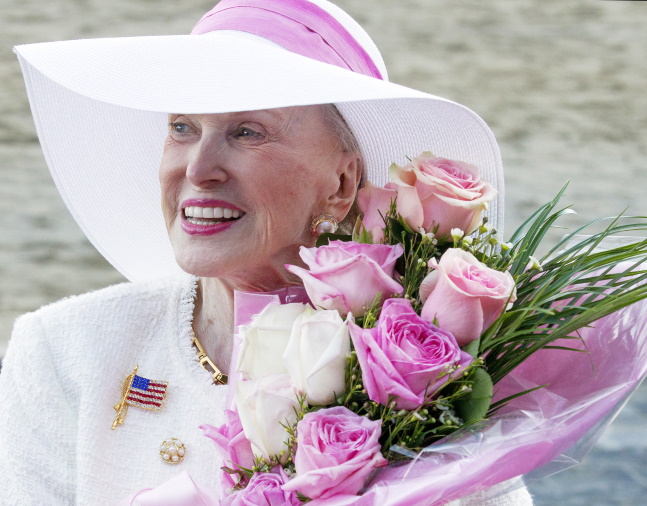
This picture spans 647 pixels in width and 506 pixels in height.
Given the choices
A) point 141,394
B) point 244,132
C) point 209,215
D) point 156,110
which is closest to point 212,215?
point 209,215

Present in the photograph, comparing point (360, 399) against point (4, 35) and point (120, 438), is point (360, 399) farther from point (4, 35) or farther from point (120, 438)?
point (4, 35)

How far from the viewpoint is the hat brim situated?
59.5 inches

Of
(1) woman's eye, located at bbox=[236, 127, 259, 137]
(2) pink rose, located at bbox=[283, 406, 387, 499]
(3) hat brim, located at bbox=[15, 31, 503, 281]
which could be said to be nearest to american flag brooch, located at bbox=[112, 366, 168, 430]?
(3) hat brim, located at bbox=[15, 31, 503, 281]

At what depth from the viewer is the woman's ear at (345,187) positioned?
189 centimetres

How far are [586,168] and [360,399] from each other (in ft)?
18.8

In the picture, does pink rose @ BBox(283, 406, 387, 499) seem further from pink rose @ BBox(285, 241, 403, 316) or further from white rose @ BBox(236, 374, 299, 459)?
pink rose @ BBox(285, 241, 403, 316)

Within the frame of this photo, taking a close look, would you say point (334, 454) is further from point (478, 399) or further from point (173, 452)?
point (173, 452)

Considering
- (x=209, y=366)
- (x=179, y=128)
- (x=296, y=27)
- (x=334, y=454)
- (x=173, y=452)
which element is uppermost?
(x=296, y=27)

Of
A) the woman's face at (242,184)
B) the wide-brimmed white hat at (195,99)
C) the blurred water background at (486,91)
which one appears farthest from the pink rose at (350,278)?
the blurred water background at (486,91)

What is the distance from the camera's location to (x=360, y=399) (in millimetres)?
1354

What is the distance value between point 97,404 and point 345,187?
610mm

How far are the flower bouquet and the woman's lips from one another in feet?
1.03

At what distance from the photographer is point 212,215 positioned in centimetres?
174

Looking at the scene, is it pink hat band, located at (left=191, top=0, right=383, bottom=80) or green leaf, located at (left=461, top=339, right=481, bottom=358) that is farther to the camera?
pink hat band, located at (left=191, top=0, right=383, bottom=80)
